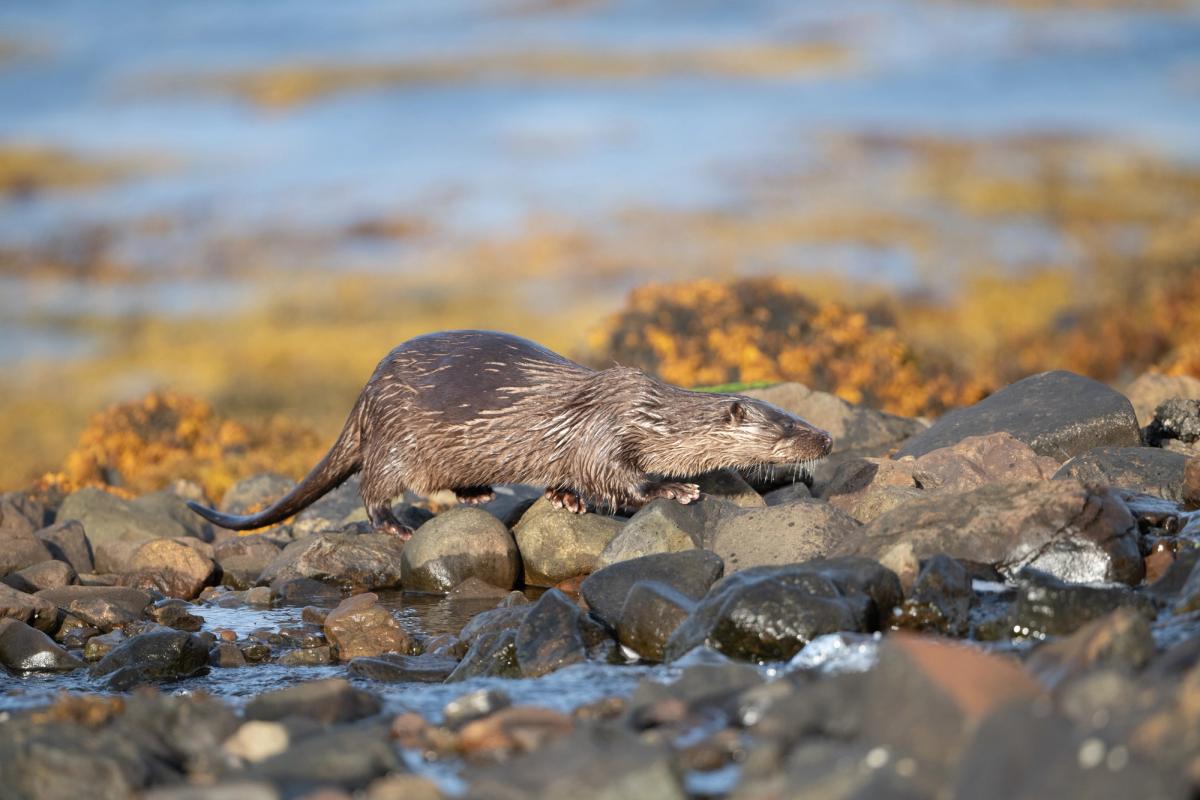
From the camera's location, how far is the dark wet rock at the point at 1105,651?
514 centimetres

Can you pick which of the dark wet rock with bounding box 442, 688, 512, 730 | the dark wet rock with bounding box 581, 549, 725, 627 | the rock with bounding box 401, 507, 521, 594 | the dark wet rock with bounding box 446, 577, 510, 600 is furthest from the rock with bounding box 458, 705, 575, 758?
the rock with bounding box 401, 507, 521, 594

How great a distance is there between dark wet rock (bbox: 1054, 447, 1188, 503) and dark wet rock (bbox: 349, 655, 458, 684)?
412 centimetres

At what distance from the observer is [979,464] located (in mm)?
8914

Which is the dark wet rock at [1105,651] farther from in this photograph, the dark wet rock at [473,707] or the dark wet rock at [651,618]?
the dark wet rock at [473,707]

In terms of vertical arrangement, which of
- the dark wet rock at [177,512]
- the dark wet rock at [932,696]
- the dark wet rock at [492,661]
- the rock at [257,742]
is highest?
the dark wet rock at [932,696]

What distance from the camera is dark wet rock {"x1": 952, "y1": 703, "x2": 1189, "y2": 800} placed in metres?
3.84

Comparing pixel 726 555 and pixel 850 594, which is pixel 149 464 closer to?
pixel 726 555

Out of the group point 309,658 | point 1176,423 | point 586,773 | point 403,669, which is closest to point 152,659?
point 309,658

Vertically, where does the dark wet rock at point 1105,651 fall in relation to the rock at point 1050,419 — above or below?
above

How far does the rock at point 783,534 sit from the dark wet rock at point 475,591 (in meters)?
1.61

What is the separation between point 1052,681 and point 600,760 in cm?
177

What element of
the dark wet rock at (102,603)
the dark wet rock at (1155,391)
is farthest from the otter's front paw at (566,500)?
the dark wet rock at (1155,391)

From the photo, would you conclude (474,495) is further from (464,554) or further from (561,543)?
(561,543)

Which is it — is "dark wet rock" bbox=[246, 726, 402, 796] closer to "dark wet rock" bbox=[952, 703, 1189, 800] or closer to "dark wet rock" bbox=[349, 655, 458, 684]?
"dark wet rock" bbox=[349, 655, 458, 684]
